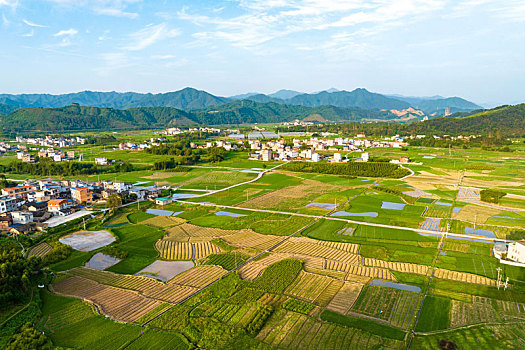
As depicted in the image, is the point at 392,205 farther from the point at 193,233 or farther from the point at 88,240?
the point at 88,240

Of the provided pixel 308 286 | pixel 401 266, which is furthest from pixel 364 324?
pixel 401 266

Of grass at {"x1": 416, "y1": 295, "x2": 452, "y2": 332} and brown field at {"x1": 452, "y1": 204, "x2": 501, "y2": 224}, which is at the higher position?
brown field at {"x1": 452, "y1": 204, "x2": 501, "y2": 224}

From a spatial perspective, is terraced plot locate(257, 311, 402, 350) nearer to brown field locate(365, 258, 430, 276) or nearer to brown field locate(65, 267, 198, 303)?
brown field locate(65, 267, 198, 303)

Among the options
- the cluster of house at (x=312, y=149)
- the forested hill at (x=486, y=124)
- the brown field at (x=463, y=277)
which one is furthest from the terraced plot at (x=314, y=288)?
the forested hill at (x=486, y=124)

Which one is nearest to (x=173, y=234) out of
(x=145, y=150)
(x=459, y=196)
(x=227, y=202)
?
(x=227, y=202)

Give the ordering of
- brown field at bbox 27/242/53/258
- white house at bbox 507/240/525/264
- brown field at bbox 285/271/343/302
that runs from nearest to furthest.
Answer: brown field at bbox 285/271/343/302, white house at bbox 507/240/525/264, brown field at bbox 27/242/53/258

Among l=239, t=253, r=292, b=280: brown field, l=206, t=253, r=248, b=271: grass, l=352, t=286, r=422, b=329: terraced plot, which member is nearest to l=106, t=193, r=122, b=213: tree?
l=206, t=253, r=248, b=271: grass

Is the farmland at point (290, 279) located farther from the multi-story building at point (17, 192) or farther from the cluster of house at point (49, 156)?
the cluster of house at point (49, 156)

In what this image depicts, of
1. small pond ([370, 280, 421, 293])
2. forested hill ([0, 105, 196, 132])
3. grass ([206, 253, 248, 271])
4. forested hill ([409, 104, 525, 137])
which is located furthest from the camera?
forested hill ([0, 105, 196, 132])
